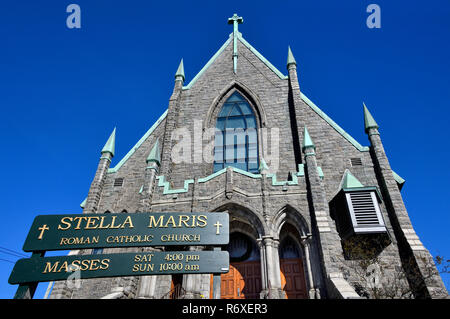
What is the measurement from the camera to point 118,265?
6.74m

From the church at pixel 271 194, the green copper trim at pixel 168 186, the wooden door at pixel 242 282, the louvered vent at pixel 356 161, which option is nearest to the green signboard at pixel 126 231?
the church at pixel 271 194

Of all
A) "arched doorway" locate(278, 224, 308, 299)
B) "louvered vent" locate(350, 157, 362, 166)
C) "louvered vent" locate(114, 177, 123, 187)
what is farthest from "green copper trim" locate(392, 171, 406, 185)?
"louvered vent" locate(114, 177, 123, 187)

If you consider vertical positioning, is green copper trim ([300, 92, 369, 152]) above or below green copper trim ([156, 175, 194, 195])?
above

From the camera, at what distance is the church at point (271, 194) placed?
1109 centimetres

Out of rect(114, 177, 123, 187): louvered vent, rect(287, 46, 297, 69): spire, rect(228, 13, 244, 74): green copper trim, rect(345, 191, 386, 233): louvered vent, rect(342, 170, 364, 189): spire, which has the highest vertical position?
rect(228, 13, 244, 74): green copper trim

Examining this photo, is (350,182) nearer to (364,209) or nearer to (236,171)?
(364,209)

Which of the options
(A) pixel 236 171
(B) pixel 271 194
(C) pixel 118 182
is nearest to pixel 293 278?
(B) pixel 271 194

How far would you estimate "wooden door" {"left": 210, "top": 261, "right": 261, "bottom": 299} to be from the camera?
12766 mm

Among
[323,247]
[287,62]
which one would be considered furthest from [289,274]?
[287,62]

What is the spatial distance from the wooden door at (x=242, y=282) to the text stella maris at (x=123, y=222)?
6.91 m

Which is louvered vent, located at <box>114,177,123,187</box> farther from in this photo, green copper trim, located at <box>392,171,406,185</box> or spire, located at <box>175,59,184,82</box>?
green copper trim, located at <box>392,171,406,185</box>

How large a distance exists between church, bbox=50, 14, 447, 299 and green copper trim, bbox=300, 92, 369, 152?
0.06 m

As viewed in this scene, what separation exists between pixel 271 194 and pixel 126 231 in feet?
22.4
